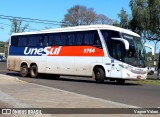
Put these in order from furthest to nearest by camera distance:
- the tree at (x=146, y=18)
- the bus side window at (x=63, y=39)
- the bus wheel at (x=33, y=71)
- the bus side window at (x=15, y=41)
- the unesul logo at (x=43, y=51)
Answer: the tree at (x=146, y=18) < the bus side window at (x=15, y=41) < the bus wheel at (x=33, y=71) < the unesul logo at (x=43, y=51) < the bus side window at (x=63, y=39)

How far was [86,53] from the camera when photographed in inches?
1022

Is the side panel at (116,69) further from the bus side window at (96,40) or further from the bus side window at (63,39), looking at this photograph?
the bus side window at (63,39)

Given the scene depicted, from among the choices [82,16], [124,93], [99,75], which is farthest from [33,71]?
[82,16]

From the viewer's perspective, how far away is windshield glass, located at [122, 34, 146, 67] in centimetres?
2442

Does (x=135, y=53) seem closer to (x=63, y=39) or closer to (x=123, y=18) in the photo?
(x=63, y=39)

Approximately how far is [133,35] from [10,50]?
11.4 m

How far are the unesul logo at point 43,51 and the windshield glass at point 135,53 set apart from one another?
17.8ft

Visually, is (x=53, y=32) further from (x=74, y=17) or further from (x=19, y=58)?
(x=74, y=17)

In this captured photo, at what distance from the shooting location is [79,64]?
26.5m

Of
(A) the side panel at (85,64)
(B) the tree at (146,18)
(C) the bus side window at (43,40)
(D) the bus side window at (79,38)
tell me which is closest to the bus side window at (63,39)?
(D) the bus side window at (79,38)

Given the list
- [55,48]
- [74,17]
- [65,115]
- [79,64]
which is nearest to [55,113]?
[65,115]

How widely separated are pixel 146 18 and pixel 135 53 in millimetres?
11929

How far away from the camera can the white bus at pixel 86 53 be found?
24453 millimetres

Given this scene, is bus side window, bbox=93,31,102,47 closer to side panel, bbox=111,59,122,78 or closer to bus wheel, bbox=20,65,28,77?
side panel, bbox=111,59,122,78
